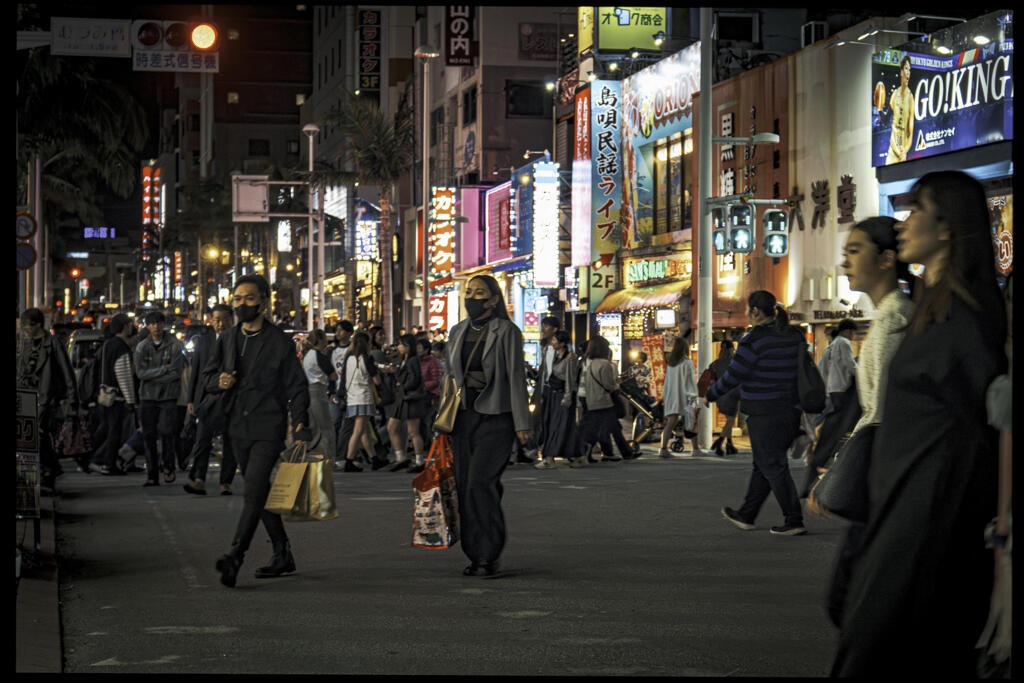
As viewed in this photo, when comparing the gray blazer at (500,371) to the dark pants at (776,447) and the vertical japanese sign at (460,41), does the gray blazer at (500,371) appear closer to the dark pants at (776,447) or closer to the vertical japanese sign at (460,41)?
the dark pants at (776,447)

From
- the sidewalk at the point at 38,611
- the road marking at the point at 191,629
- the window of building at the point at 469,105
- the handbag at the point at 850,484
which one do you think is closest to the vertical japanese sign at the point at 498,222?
the window of building at the point at 469,105

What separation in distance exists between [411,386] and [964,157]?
993cm

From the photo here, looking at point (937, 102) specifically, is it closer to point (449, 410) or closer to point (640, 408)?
point (640, 408)

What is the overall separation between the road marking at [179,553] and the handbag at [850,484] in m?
5.45

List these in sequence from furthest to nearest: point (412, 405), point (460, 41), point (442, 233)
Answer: point (460, 41) → point (442, 233) → point (412, 405)

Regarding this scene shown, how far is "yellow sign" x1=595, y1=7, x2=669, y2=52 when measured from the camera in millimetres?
37562

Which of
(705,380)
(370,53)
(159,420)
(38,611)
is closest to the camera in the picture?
(38,611)

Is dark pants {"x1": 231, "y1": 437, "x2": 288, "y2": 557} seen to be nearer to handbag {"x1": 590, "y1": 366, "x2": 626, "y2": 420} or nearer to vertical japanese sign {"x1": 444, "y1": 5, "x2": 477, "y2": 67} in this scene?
handbag {"x1": 590, "y1": 366, "x2": 626, "y2": 420}

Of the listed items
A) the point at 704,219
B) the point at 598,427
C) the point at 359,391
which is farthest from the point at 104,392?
the point at 704,219

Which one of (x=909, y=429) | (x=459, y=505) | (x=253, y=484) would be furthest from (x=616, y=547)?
(x=909, y=429)

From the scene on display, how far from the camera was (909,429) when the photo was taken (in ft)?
12.9

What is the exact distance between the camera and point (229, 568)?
28.9ft

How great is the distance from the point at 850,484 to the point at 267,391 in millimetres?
5463

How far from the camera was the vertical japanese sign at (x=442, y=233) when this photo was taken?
49.2 m
